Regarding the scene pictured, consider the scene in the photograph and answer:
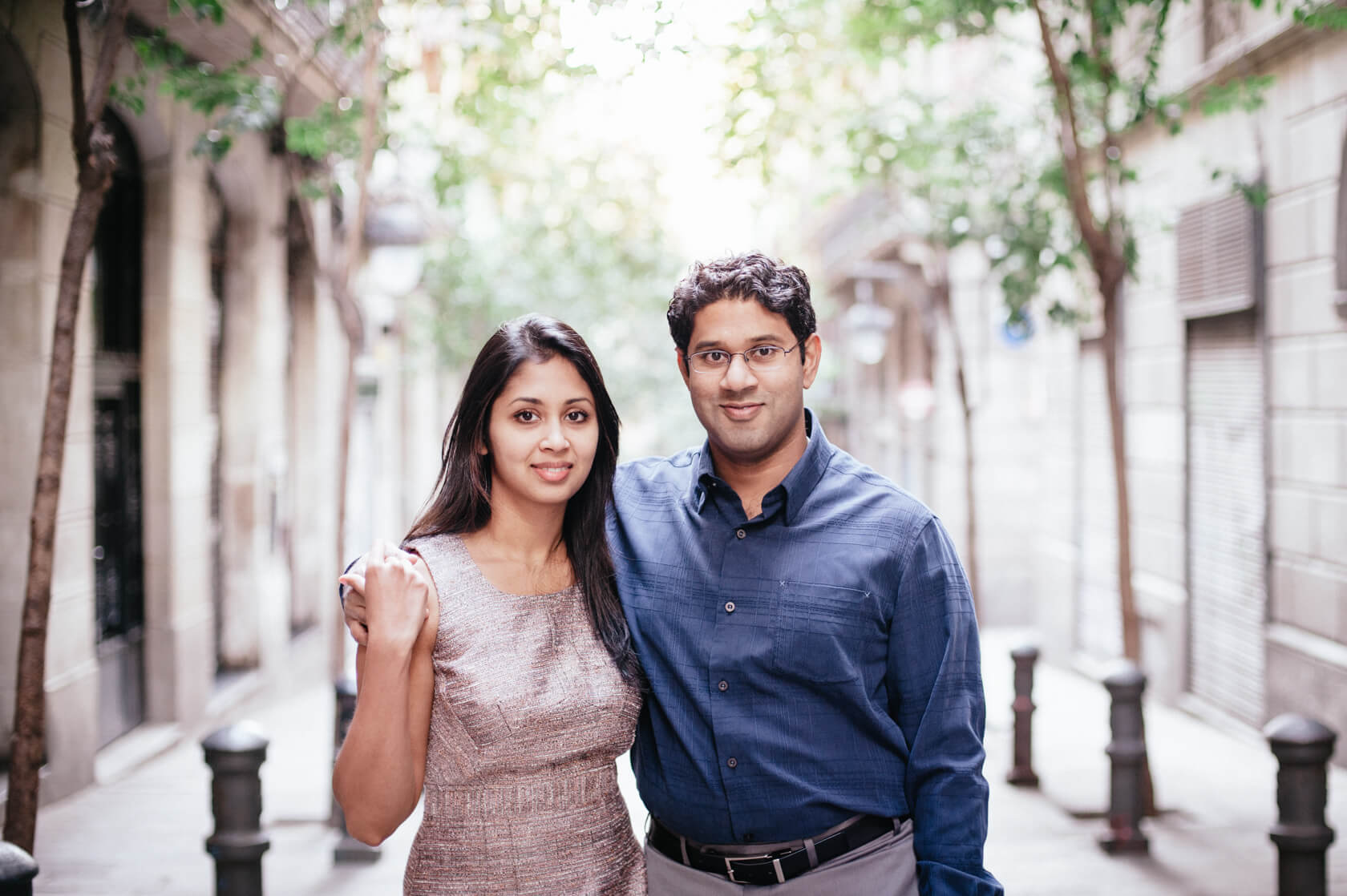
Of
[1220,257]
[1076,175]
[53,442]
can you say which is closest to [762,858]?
[53,442]

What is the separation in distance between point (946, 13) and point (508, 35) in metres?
2.86

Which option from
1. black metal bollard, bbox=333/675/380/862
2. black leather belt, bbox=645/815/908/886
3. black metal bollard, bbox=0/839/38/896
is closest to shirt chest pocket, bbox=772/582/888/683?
black leather belt, bbox=645/815/908/886

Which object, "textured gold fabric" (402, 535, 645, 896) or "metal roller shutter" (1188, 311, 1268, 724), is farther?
"metal roller shutter" (1188, 311, 1268, 724)

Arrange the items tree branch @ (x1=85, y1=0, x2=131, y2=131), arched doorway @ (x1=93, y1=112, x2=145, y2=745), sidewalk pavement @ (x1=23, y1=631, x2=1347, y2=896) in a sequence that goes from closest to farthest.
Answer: tree branch @ (x1=85, y1=0, x2=131, y2=131)
sidewalk pavement @ (x1=23, y1=631, x2=1347, y2=896)
arched doorway @ (x1=93, y1=112, x2=145, y2=745)

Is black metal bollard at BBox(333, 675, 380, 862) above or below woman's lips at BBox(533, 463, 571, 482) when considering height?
below

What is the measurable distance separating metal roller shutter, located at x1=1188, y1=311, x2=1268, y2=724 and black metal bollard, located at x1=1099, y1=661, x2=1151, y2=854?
Answer: 372 centimetres

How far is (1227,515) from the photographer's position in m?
10.1

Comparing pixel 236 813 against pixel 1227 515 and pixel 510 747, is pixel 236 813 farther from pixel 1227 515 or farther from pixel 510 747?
pixel 1227 515

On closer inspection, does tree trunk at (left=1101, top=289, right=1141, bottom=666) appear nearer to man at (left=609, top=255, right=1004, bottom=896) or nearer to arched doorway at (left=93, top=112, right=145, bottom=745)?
man at (left=609, top=255, right=1004, bottom=896)

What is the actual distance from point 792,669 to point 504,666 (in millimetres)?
656

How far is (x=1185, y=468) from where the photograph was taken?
1093cm

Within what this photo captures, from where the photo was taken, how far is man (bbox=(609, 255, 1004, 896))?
9.18 feet

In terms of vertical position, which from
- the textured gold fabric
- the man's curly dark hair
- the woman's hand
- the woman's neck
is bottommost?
the textured gold fabric

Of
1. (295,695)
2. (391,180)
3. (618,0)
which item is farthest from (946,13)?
(295,695)
